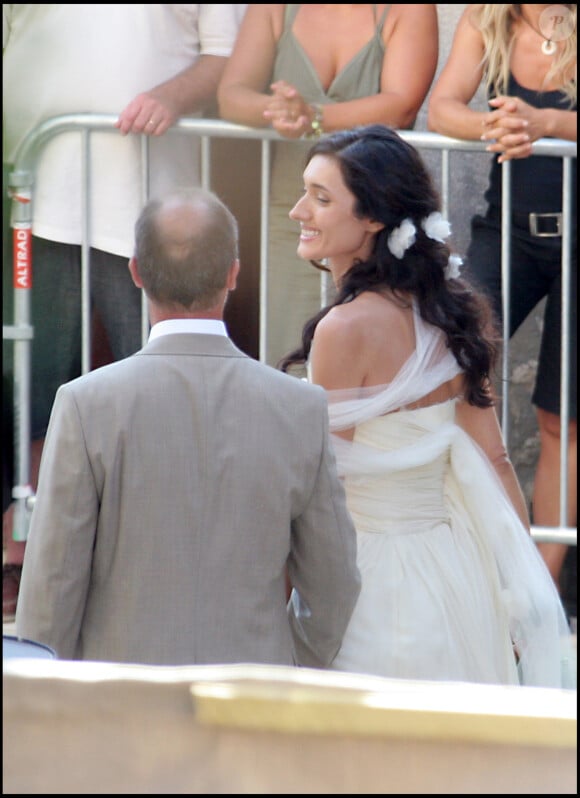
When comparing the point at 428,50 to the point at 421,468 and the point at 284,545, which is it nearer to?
the point at 421,468

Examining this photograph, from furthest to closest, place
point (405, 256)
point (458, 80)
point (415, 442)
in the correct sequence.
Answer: point (458, 80)
point (405, 256)
point (415, 442)

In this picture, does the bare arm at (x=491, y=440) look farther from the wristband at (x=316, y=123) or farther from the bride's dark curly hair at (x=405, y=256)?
the wristband at (x=316, y=123)

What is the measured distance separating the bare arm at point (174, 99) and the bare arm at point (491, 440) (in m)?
1.53

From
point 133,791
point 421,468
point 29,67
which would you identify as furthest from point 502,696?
point 29,67

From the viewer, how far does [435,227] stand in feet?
9.31

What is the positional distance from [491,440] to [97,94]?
182 cm

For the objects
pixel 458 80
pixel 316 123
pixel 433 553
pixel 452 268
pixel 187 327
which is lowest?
pixel 433 553

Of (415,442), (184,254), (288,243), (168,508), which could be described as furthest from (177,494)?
(288,243)

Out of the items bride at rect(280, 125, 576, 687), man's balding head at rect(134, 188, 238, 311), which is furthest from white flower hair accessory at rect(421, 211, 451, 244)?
man's balding head at rect(134, 188, 238, 311)

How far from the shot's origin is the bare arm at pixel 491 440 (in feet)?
9.20

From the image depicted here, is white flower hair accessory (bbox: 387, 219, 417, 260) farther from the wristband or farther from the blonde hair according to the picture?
the blonde hair

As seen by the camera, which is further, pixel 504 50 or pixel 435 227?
pixel 504 50

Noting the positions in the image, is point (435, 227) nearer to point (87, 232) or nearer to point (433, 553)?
point (433, 553)

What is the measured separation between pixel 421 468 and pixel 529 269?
139 centimetres
